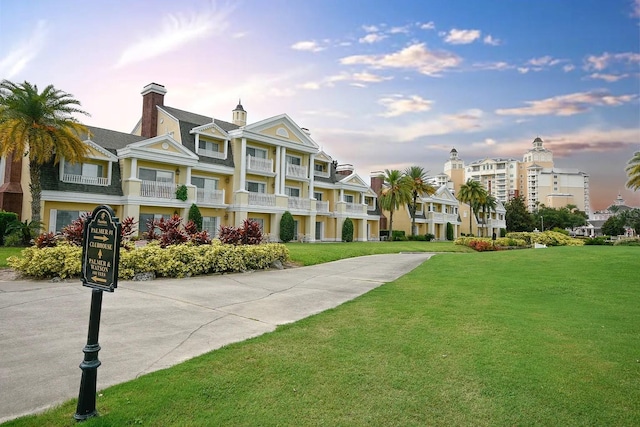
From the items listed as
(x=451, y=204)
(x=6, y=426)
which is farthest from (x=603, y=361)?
(x=451, y=204)

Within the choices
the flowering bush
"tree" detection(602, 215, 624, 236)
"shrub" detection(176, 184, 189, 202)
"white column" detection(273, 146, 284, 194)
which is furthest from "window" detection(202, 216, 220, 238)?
"tree" detection(602, 215, 624, 236)

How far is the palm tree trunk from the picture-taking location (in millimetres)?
20031

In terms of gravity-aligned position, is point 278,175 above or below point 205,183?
above

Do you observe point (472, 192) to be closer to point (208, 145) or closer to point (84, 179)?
point (208, 145)

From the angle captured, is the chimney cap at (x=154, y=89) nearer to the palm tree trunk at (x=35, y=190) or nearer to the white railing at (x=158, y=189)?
the white railing at (x=158, y=189)

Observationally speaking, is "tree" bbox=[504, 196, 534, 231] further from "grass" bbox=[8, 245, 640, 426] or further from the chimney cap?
"grass" bbox=[8, 245, 640, 426]

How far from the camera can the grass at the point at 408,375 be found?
11.5 ft

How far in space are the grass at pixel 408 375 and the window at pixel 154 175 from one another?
2260 cm

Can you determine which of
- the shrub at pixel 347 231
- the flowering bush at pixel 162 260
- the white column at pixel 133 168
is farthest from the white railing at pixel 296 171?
the flowering bush at pixel 162 260

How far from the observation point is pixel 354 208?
39781mm

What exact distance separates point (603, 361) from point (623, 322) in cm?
278

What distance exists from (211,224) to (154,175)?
554cm

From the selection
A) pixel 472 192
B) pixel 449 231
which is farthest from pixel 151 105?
pixel 472 192

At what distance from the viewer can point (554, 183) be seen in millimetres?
153750
